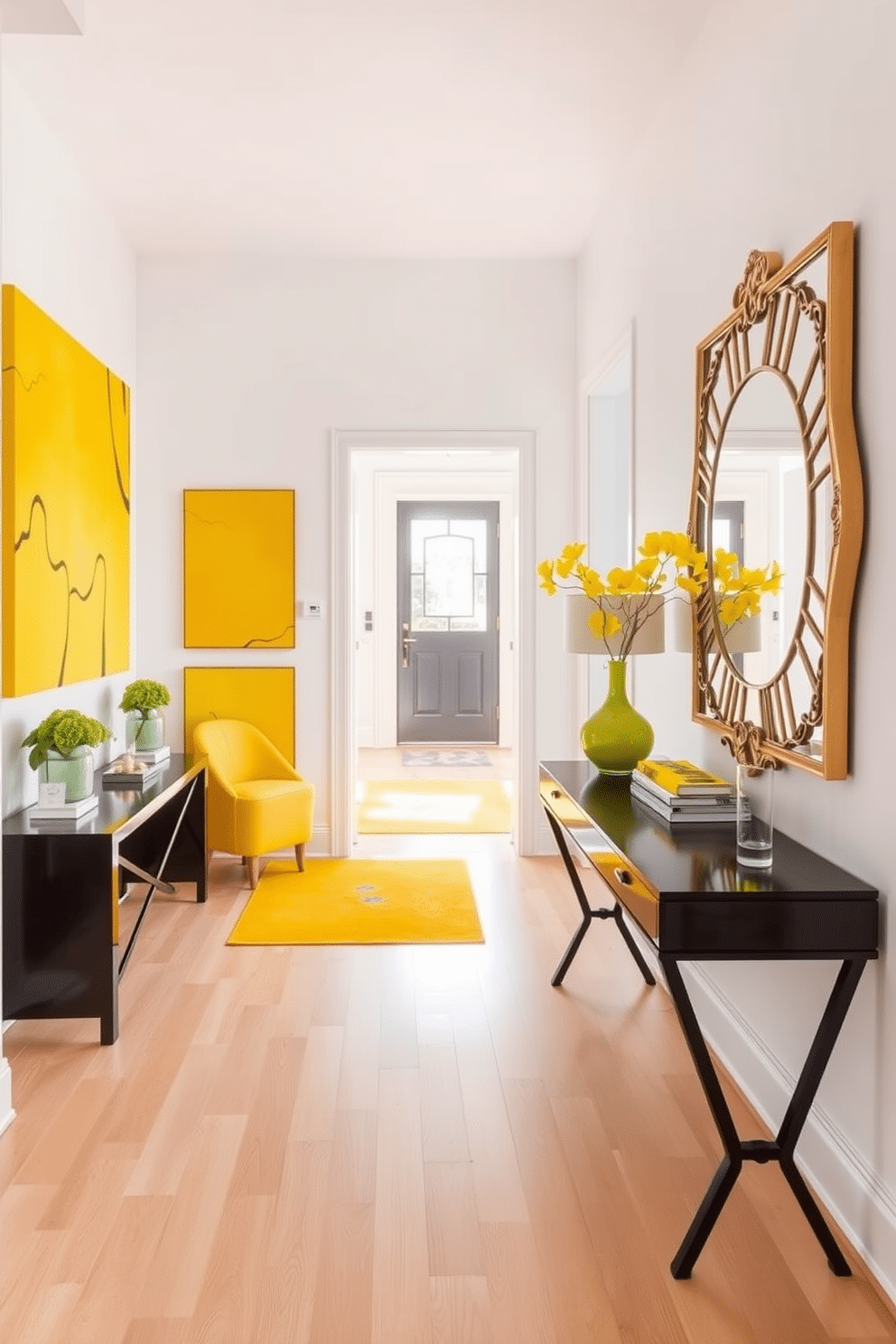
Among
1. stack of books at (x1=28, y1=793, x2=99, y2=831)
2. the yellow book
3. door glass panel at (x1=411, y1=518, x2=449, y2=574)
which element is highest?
door glass panel at (x1=411, y1=518, x2=449, y2=574)

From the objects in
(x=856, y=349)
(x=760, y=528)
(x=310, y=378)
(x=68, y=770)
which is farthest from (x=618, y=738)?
(x=310, y=378)

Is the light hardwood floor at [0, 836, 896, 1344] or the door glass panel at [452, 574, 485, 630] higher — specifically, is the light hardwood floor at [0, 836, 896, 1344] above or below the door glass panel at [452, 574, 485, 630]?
below

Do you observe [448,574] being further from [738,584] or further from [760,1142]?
[760,1142]

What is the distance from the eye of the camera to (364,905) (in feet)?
14.7

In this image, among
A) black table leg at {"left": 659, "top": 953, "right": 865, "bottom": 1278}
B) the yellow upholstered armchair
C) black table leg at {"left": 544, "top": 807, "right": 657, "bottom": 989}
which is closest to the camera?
black table leg at {"left": 659, "top": 953, "right": 865, "bottom": 1278}

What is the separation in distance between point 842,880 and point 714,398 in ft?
4.84

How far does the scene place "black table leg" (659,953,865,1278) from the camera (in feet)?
6.54

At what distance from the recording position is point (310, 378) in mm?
5184

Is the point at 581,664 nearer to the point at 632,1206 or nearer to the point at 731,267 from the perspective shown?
the point at 731,267

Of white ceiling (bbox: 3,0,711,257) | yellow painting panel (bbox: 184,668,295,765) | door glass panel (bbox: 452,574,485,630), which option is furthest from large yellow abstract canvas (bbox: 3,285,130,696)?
door glass panel (bbox: 452,574,485,630)

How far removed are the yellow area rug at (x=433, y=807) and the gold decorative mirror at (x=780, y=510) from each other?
3.04 metres

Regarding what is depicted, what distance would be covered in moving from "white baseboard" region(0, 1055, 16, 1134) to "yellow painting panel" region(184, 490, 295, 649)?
2.80 m

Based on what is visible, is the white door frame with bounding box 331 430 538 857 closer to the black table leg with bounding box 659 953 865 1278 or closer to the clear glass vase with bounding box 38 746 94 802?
the clear glass vase with bounding box 38 746 94 802

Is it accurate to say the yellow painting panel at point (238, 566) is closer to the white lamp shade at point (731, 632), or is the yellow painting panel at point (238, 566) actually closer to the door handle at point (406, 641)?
the white lamp shade at point (731, 632)
